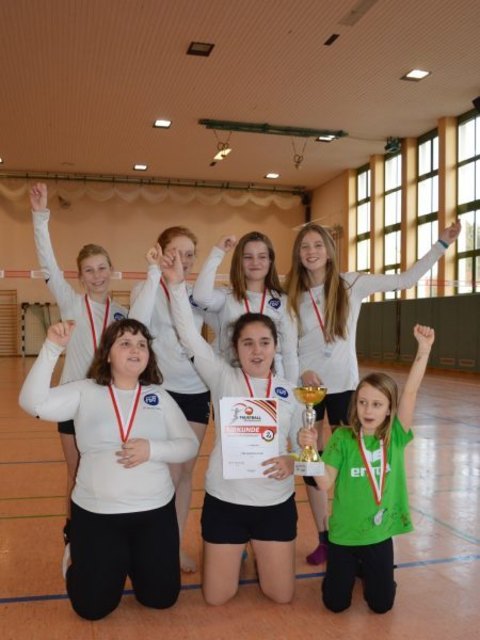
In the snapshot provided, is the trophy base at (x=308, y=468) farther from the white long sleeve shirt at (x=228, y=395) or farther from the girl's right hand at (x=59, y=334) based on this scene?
the girl's right hand at (x=59, y=334)

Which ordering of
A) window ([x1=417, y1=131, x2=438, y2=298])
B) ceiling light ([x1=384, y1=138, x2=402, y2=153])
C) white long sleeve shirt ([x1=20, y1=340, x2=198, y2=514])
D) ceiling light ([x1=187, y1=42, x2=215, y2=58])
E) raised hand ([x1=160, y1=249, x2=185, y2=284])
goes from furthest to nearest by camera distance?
1. ceiling light ([x1=384, y1=138, x2=402, y2=153])
2. window ([x1=417, y1=131, x2=438, y2=298])
3. ceiling light ([x1=187, y1=42, x2=215, y2=58])
4. raised hand ([x1=160, y1=249, x2=185, y2=284])
5. white long sleeve shirt ([x1=20, y1=340, x2=198, y2=514])

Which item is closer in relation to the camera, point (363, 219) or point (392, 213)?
point (392, 213)

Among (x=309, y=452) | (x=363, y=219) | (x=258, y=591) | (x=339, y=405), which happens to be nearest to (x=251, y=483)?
(x=309, y=452)

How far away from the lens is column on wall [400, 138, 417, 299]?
51.5ft

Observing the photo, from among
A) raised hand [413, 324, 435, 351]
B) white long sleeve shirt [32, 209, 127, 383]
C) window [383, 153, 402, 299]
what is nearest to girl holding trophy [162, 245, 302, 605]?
raised hand [413, 324, 435, 351]

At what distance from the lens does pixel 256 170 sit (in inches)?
748

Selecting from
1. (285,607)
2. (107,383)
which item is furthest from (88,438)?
(285,607)

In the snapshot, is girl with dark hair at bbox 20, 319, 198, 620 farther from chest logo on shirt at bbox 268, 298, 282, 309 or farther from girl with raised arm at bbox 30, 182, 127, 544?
chest logo on shirt at bbox 268, 298, 282, 309

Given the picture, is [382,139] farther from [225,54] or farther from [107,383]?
[107,383]

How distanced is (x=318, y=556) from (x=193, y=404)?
0.98 m

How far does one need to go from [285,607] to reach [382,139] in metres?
14.8

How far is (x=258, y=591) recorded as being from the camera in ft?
8.97

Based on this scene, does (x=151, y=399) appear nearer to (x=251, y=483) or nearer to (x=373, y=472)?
(x=251, y=483)

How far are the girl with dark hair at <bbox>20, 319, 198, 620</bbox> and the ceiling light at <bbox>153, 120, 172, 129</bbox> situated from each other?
12605 millimetres
